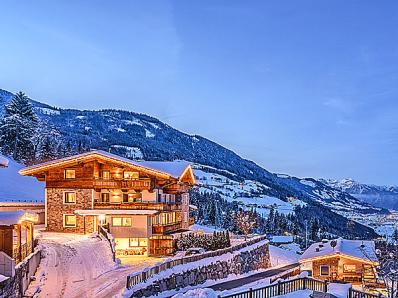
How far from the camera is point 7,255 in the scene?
1906cm

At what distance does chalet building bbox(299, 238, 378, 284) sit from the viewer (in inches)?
1502

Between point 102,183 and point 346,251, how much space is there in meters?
20.5

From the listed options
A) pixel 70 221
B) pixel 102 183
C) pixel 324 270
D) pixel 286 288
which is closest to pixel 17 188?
pixel 70 221

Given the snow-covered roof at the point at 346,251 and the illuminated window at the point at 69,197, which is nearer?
the illuminated window at the point at 69,197

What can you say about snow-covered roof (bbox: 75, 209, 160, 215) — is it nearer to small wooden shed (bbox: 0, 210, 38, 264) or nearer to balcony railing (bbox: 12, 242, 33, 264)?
balcony railing (bbox: 12, 242, 33, 264)

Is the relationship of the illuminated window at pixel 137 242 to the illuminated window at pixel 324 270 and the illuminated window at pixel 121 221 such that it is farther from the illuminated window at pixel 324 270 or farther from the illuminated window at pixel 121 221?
the illuminated window at pixel 324 270

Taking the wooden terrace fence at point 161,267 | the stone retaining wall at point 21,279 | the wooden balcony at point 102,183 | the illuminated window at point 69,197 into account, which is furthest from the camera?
the illuminated window at point 69,197

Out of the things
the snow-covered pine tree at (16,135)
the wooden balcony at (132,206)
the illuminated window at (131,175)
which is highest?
the snow-covered pine tree at (16,135)

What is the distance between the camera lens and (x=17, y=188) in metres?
44.3

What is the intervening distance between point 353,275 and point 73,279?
932 inches

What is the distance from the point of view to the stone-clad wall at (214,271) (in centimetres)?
2420

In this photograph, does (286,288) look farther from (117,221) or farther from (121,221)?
(117,221)

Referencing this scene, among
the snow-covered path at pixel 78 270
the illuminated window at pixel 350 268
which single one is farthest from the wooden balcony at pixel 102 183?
the illuminated window at pixel 350 268

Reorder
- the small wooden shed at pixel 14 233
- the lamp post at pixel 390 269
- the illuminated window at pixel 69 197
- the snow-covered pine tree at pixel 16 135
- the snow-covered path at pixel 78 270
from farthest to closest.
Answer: the snow-covered pine tree at pixel 16 135 → the illuminated window at pixel 69 197 → the lamp post at pixel 390 269 → the snow-covered path at pixel 78 270 → the small wooden shed at pixel 14 233
